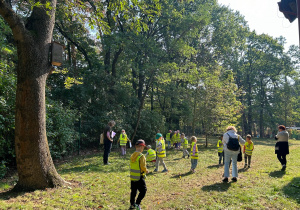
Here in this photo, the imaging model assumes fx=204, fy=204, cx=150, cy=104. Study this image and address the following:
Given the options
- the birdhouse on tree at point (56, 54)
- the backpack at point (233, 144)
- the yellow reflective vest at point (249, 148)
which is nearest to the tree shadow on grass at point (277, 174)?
the yellow reflective vest at point (249, 148)

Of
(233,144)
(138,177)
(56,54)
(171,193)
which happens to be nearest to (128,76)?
(56,54)

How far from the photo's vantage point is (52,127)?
32.8 feet

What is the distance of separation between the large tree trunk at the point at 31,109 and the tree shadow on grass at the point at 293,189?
6514 millimetres

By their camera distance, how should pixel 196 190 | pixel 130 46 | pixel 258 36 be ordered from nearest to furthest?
pixel 196 190
pixel 130 46
pixel 258 36

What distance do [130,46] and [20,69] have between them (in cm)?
1094

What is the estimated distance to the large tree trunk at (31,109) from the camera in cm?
534

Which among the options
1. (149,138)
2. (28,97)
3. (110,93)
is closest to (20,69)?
(28,97)

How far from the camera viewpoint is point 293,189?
6.02 m

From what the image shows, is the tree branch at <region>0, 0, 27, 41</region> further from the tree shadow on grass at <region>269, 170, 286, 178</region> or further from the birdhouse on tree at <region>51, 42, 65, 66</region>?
the tree shadow on grass at <region>269, 170, 286, 178</region>

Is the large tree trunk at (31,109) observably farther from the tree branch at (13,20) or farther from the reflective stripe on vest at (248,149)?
the reflective stripe on vest at (248,149)

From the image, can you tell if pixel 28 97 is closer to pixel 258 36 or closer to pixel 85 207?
pixel 85 207

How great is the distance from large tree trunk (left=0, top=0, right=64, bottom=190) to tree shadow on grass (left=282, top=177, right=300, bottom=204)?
6514 millimetres

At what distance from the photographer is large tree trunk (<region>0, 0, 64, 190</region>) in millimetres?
5344

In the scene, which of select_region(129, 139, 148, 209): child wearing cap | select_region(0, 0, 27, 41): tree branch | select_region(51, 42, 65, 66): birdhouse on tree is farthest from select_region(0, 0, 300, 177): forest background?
select_region(129, 139, 148, 209): child wearing cap
